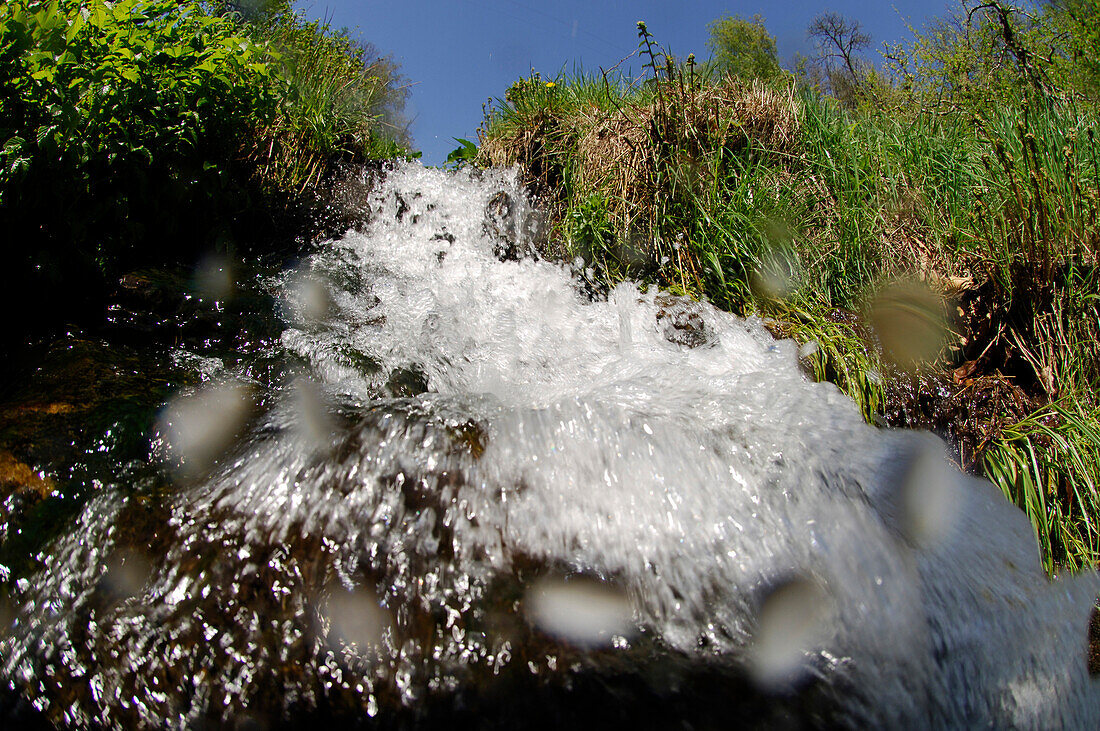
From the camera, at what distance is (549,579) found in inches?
65.1

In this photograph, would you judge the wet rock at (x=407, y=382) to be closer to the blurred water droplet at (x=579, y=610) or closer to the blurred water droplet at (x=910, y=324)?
the blurred water droplet at (x=579, y=610)

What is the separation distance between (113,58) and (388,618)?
2.70 metres

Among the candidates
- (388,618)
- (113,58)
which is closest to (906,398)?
(388,618)

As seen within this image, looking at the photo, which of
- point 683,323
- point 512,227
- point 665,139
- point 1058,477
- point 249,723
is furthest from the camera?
point 512,227

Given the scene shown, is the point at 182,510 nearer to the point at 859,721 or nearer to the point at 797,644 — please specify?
the point at 797,644

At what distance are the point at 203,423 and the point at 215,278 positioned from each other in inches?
60.5

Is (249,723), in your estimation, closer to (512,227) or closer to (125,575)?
(125,575)

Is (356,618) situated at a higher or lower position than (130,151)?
lower

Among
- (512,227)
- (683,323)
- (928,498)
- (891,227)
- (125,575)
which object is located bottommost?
(125,575)

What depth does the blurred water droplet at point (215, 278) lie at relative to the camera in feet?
10.5

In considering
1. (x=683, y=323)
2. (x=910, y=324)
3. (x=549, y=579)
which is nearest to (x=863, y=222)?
(x=910, y=324)

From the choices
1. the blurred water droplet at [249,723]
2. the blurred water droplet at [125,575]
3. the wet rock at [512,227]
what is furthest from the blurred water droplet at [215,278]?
the blurred water droplet at [249,723]

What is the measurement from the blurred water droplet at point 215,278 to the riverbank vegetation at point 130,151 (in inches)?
2.6

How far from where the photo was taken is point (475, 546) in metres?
1.71
